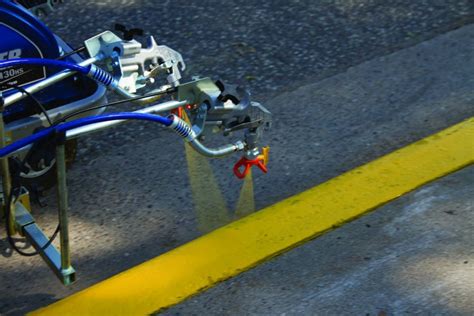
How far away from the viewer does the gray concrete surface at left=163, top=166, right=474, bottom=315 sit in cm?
313

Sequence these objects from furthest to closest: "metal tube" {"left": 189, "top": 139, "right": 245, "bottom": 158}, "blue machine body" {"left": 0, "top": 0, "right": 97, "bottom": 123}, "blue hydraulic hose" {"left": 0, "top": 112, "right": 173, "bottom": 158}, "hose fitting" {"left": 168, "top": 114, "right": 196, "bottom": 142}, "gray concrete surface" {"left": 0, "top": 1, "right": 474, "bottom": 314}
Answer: "gray concrete surface" {"left": 0, "top": 1, "right": 474, "bottom": 314}, "blue machine body" {"left": 0, "top": 0, "right": 97, "bottom": 123}, "metal tube" {"left": 189, "top": 139, "right": 245, "bottom": 158}, "hose fitting" {"left": 168, "top": 114, "right": 196, "bottom": 142}, "blue hydraulic hose" {"left": 0, "top": 112, "right": 173, "bottom": 158}

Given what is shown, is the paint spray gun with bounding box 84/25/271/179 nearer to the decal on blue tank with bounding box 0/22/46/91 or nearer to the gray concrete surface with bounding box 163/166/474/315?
the decal on blue tank with bounding box 0/22/46/91

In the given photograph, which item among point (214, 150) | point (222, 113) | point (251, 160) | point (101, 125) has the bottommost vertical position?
point (251, 160)

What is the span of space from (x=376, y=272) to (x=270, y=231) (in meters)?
0.44

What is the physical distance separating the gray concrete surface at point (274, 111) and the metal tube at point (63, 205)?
0.95 ft

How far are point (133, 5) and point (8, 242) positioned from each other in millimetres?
2131

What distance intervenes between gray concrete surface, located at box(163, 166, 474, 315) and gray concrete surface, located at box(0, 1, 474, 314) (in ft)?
1.18

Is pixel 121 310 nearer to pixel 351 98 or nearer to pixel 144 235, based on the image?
pixel 144 235

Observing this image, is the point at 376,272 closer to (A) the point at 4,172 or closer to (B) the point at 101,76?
(B) the point at 101,76

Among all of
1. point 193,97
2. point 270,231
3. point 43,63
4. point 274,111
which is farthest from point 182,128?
point 274,111

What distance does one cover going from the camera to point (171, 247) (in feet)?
11.3

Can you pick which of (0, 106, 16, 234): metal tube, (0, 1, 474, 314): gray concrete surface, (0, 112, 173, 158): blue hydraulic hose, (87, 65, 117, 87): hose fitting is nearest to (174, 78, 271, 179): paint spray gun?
(87, 65, 117, 87): hose fitting

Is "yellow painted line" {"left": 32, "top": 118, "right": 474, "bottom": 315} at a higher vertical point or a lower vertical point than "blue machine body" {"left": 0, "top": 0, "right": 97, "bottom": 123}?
lower

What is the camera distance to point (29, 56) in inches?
133
